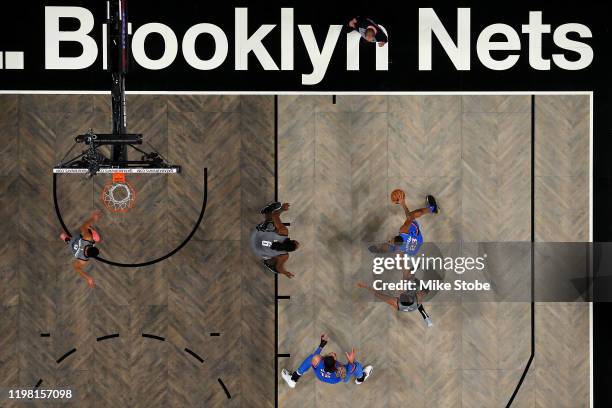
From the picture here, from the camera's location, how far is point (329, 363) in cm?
861

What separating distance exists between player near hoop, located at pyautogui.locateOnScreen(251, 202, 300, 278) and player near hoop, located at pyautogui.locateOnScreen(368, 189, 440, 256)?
163 centimetres

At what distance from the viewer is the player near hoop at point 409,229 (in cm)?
891

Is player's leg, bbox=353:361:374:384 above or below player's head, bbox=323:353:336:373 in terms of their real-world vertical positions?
below

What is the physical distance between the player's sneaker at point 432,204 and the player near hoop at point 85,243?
17.9 ft

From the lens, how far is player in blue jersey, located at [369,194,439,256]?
29.2ft

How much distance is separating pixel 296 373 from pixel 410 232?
304 cm

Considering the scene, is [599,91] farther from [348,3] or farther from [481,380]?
[481,380]

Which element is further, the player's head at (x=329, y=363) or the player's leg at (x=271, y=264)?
the player's leg at (x=271, y=264)

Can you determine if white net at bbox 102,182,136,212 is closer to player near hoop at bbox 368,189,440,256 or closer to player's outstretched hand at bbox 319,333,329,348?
player's outstretched hand at bbox 319,333,329,348

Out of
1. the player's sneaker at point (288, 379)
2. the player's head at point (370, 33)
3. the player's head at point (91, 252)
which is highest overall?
the player's head at point (370, 33)

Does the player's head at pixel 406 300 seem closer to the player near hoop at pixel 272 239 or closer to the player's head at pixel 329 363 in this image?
the player's head at pixel 329 363

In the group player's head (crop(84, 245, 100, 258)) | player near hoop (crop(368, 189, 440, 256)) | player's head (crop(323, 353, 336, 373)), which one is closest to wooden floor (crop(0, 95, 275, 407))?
player's head (crop(84, 245, 100, 258))

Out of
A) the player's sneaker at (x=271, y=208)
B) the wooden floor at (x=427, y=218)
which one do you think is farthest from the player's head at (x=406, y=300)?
the player's sneaker at (x=271, y=208)
